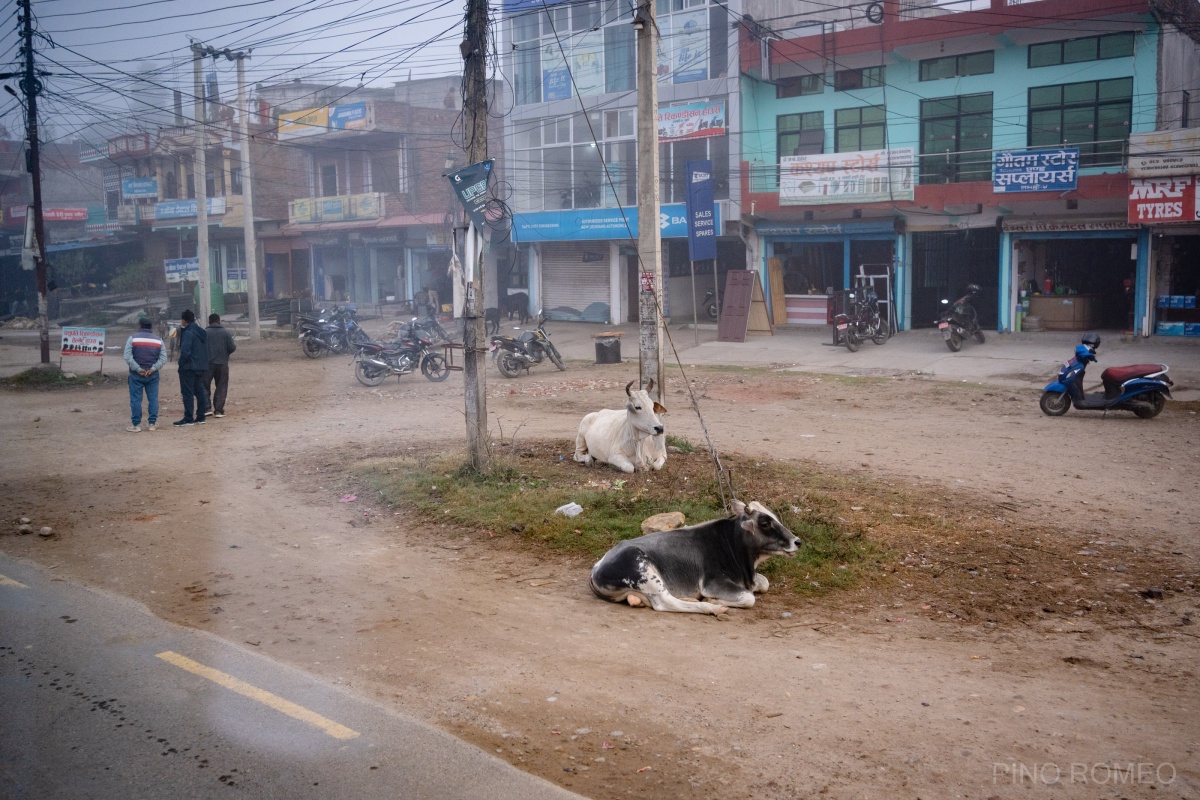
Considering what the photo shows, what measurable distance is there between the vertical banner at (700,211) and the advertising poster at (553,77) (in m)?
11.6

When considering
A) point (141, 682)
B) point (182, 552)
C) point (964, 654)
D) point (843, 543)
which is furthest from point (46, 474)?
point (964, 654)

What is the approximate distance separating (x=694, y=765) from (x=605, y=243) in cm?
2948

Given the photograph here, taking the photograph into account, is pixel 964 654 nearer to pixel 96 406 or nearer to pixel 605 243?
pixel 96 406

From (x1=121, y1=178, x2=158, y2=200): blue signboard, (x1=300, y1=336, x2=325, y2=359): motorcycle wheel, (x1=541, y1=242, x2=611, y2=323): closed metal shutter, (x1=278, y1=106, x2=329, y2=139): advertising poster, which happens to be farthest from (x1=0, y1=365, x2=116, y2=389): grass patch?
(x1=121, y1=178, x2=158, y2=200): blue signboard

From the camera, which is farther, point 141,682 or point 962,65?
point 962,65

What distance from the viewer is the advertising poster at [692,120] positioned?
94.0ft

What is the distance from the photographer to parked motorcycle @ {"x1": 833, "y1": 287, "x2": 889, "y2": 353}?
23.7 meters

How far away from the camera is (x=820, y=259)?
96.0 ft

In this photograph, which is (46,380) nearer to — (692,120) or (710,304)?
(692,120)

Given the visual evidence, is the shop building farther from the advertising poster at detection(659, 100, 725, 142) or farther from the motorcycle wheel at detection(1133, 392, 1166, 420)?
the motorcycle wheel at detection(1133, 392, 1166, 420)

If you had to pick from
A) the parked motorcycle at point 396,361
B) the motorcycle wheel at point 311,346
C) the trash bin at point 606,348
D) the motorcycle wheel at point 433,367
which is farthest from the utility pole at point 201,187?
the trash bin at point 606,348

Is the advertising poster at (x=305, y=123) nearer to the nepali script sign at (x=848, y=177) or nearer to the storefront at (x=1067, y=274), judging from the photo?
the nepali script sign at (x=848, y=177)

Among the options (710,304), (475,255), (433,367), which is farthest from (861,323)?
(475,255)

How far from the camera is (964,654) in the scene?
590 cm
